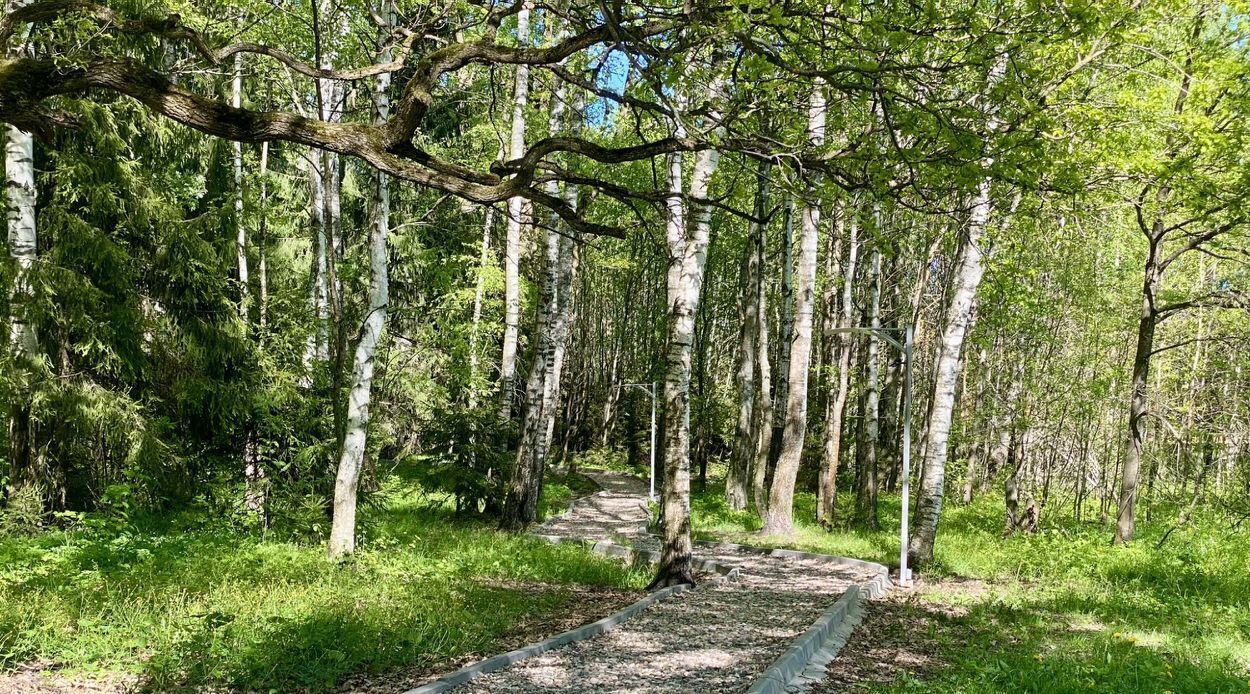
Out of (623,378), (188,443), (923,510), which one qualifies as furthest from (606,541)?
(623,378)

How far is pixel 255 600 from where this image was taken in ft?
24.6

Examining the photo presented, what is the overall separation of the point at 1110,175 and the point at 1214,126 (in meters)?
2.50

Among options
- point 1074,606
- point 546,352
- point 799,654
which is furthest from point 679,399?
point 1074,606

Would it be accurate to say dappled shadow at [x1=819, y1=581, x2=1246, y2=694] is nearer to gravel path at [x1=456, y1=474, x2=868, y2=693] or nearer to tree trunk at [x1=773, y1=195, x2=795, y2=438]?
gravel path at [x1=456, y1=474, x2=868, y2=693]

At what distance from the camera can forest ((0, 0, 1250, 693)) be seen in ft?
18.2

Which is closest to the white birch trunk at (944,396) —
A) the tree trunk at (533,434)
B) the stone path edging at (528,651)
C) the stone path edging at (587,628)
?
the stone path edging at (587,628)

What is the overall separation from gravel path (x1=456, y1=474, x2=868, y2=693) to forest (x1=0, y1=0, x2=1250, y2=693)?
7cm

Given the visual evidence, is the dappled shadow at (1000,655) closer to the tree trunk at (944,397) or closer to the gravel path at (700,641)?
the gravel path at (700,641)

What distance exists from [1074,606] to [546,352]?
9.35 meters

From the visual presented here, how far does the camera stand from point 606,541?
15.6 meters

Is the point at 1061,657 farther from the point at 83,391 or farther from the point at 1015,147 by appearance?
the point at 83,391

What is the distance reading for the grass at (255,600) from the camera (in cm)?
588

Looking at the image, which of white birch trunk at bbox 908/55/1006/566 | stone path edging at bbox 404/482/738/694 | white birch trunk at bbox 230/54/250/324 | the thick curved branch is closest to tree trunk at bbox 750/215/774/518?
stone path edging at bbox 404/482/738/694

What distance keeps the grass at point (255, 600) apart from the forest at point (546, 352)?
5 centimetres
